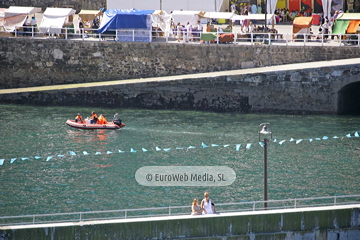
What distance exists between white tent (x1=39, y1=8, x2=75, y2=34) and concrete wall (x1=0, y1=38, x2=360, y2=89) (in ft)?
2.94

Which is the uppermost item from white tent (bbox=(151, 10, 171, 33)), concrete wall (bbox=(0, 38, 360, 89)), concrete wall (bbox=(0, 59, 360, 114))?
white tent (bbox=(151, 10, 171, 33))

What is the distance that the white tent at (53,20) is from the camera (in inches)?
1582

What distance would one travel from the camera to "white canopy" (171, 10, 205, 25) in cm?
4081

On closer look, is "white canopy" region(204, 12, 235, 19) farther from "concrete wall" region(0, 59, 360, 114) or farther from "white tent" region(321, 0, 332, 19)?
"white tent" region(321, 0, 332, 19)

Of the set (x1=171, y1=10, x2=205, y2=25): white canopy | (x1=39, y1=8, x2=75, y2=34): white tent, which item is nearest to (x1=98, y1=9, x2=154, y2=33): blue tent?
(x1=171, y1=10, x2=205, y2=25): white canopy

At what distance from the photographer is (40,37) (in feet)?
132

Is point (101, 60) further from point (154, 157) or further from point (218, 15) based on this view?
point (154, 157)

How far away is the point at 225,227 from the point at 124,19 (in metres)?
24.4

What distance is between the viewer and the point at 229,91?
37094 mm

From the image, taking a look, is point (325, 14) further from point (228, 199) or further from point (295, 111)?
point (228, 199)

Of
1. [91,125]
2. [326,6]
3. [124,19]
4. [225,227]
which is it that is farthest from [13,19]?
[225,227]

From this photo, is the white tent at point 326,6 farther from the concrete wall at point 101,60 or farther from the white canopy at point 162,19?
the white canopy at point 162,19

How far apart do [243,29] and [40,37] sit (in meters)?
12.8

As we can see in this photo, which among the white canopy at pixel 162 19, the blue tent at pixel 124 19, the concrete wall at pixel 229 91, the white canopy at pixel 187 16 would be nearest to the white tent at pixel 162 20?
the white canopy at pixel 162 19
